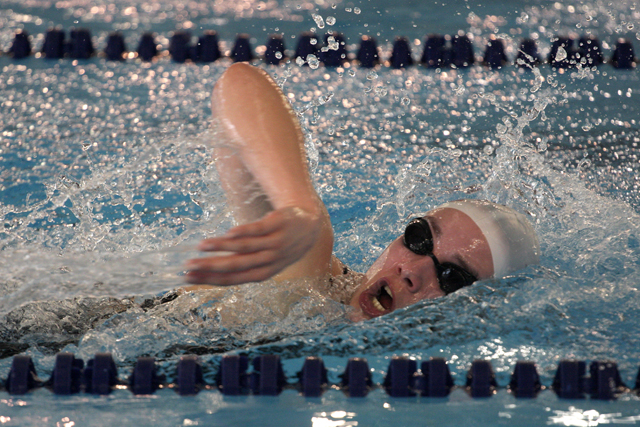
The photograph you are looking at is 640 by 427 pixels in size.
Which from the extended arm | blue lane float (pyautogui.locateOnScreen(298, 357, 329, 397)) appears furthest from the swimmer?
blue lane float (pyautogui.locateOnScreen(298, 357, 329, 397))

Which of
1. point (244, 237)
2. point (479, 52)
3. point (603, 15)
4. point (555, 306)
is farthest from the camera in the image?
point (603, 15)

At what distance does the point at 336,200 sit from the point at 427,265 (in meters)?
1.30

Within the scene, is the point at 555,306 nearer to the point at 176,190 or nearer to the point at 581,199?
the point at 581,199

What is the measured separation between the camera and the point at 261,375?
61.7 inches

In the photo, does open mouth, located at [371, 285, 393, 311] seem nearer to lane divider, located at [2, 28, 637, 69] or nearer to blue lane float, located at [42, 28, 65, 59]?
lane divider, located at [2, 28, 637, 69]

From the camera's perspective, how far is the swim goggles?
1.75 meters

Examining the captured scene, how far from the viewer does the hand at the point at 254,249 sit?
1.15 metres

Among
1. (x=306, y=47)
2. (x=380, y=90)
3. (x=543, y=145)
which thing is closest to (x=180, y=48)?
(x=306, y=47)

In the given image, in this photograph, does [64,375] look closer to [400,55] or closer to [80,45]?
[400,55]

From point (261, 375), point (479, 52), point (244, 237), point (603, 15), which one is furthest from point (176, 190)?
point (603, 15)

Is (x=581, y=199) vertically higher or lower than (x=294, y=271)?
higher

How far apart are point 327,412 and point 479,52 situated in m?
3.97

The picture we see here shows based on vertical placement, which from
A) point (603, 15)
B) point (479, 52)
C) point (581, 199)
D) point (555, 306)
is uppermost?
point (603, 15)

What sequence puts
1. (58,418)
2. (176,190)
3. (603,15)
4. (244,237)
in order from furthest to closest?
1. (603,15)
2. (176,190)
3. (58,418)
4. (244,237)
